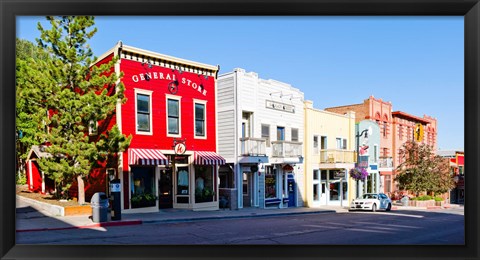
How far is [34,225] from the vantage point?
10625 mm

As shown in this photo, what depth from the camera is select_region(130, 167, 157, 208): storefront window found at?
49.4ft

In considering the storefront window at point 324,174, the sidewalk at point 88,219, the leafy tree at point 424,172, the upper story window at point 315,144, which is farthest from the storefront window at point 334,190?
the sidewalk at point 88,219

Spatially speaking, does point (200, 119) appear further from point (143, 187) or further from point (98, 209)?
point (98, 209)

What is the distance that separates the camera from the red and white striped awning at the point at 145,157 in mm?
14703

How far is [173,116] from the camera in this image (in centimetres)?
1645

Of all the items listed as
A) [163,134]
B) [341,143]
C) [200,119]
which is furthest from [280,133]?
[163,134]

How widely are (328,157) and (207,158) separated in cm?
973

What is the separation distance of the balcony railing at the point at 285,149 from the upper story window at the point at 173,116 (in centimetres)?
613

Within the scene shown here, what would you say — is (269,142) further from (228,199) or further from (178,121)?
(178,121)

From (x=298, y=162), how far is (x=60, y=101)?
511 inches

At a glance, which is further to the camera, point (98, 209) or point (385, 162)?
point (385, 162)

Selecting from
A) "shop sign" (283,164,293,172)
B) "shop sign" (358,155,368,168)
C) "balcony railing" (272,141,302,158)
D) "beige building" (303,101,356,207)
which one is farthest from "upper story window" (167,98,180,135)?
"shop sign" (358,155,368,168)
